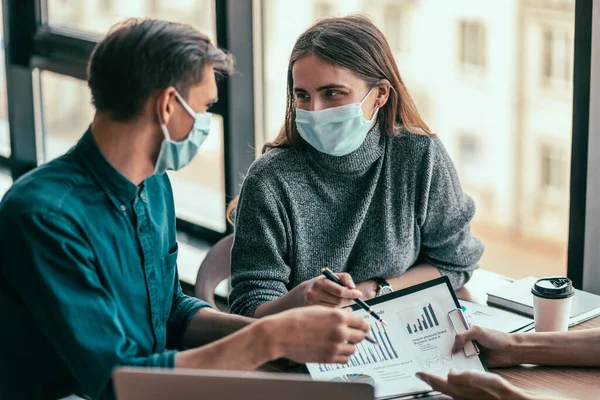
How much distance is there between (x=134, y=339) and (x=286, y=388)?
1.58ft

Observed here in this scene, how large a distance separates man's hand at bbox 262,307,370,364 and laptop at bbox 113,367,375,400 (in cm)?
18

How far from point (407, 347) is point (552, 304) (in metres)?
0.36

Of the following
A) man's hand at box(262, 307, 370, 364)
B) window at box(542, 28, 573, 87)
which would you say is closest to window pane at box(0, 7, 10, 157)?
window at box(542, 28, 573, 87)

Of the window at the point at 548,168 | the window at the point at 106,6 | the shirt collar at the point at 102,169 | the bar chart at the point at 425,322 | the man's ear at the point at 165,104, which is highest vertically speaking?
the window at the point at 106,6

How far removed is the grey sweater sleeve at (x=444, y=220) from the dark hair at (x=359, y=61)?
106mm

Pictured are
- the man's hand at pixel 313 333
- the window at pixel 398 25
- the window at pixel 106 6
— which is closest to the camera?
the man's hand at pixel 313 333

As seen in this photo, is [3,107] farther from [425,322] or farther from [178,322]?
[425,322]

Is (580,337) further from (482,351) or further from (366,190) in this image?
(366,190)

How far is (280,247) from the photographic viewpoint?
203 centimetres

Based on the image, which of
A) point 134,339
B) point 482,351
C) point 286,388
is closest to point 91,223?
point 134,339

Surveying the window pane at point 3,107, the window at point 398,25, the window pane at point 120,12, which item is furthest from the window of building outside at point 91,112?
the window at point 398,25

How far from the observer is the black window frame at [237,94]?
2.14 m

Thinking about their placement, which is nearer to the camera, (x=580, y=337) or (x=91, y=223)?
(x=91, y=223)

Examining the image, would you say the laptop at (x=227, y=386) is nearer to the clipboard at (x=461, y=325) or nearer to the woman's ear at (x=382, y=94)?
the clipboard at (x=461, y=325)
